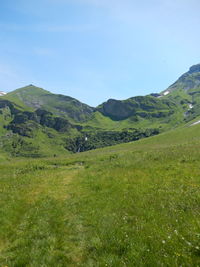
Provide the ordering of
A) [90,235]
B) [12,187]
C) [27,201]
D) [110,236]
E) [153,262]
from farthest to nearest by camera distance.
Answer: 1. [12,187]
2. [27,201]
3. [90,235]
4. [110,236]
5. [153,262]

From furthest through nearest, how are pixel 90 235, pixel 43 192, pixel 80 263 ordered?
pixel 43 192
pixel 90 235
pixel 80 263

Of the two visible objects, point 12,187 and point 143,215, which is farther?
point 12,187

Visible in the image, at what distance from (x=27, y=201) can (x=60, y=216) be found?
197 inches

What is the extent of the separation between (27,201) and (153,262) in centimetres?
1256

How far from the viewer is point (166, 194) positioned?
14.0 meters

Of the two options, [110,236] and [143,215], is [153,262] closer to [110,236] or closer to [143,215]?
[110,236]

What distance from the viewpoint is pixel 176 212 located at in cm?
1082

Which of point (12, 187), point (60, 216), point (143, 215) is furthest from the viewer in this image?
point (12, 187)

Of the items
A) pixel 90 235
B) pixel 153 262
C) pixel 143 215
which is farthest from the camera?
pixel 143 215

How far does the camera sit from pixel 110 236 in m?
9.68

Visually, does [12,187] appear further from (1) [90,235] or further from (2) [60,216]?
(1) [90,235]

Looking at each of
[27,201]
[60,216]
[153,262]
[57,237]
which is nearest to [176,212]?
[153,262]

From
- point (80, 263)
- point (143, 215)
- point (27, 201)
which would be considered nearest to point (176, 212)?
point (143, 215)

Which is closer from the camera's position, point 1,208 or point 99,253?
point 99,253
